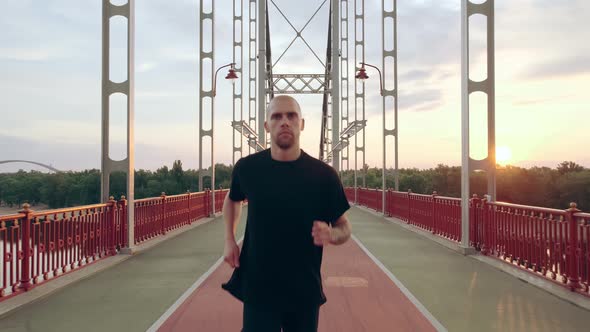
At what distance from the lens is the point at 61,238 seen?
8.35 m

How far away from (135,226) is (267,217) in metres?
10.8

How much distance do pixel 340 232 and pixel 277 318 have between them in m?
0.51

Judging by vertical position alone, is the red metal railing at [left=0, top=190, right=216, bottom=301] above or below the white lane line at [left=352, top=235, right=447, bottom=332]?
above

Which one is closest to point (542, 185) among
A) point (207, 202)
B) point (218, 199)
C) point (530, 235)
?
point (218, 199)

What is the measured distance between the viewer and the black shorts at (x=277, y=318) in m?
2.51

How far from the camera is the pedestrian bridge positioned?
586 centimetres

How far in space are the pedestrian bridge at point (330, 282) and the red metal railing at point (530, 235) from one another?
29 mm

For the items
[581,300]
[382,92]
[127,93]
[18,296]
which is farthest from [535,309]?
[382,92]

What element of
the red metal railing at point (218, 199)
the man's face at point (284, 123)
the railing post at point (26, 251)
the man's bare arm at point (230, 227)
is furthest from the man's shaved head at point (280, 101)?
the red metal railing at point (218, 199)

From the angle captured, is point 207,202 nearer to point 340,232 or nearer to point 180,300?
point 180,300

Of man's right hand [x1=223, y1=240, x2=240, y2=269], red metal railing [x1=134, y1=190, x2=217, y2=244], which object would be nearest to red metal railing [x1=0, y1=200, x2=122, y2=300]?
red metal railing [x1=134, y1=190, x2=217, y2=244]

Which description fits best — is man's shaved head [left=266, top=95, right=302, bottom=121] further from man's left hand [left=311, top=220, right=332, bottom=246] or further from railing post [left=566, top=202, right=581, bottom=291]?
railing post [left=566, top=202, right=581, bottom=291]

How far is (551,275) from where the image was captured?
26.7 ft

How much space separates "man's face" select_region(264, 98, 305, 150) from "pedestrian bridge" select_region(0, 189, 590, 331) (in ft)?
11.4
